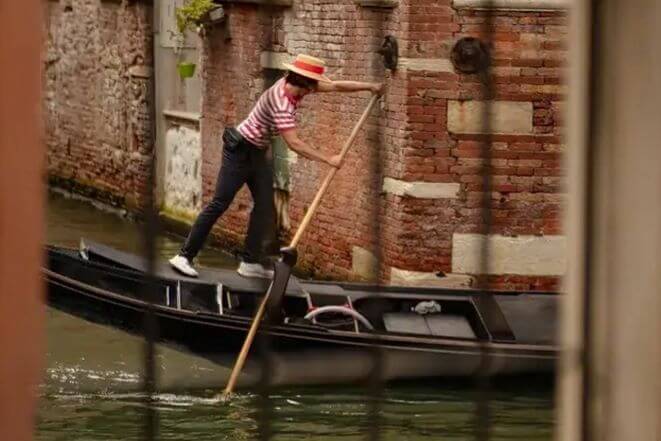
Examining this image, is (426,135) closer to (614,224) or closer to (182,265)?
(182,265)

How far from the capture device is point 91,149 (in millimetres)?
9602

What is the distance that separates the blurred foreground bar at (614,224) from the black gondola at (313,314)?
13.6ft

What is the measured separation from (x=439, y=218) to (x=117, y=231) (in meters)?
2.65

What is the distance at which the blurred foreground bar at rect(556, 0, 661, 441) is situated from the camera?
816 millimetres

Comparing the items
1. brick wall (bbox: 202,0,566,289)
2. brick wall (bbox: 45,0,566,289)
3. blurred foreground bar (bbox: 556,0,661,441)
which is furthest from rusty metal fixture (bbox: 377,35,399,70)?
brick wall (bbox: 202,0,566,289)

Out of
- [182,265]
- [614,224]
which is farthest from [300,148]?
[614,224]

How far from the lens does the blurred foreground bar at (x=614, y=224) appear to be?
816mm

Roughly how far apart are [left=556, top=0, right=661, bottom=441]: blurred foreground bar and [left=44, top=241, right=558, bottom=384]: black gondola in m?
4.13

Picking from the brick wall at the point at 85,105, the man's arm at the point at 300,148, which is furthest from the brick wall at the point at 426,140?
the brick wall at the point at 85,105

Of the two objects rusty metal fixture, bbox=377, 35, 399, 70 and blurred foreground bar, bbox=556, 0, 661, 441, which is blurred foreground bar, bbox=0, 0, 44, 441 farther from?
rusty metal fixture, bbox=377, 35, 399, 70

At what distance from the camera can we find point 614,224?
2.74 feet

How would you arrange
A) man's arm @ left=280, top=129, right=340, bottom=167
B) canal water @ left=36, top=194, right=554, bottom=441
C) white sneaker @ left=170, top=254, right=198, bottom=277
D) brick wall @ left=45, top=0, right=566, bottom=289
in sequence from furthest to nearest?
brick wall @ left=45, top=0, right=566, bottom=289, white sneaker @ left=170, top=254, right=198, bottom=277, canal water @ left=36, top=194, right=554, bottom=441, man's arm @ left=280, top=129, right=340, bottom=167

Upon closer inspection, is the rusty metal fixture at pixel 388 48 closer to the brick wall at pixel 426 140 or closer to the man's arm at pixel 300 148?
the man's arm at pixel 300 148

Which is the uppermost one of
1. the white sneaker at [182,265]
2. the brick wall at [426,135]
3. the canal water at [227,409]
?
the brick wall at [426,135]
